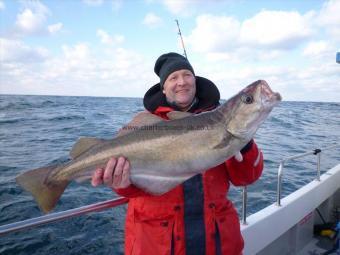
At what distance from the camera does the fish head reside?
2984 millimetres

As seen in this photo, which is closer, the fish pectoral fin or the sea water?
the fish pectoral fin

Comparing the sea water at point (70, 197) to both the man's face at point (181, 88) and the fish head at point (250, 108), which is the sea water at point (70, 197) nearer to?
the man's face at point (181, 88)

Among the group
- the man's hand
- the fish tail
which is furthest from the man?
the fish tail

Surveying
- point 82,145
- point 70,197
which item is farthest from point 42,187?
point 70,197

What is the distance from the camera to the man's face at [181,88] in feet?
12.0

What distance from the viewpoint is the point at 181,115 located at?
3.25 m

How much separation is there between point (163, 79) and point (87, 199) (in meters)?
7.74

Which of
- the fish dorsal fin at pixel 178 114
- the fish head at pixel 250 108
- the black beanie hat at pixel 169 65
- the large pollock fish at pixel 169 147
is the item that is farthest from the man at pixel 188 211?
the black beanie hat at pixel 169 65

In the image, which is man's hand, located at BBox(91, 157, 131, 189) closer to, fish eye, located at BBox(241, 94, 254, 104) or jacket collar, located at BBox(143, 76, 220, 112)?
jacket collar, located at BBox(143, 76, 220, 112)

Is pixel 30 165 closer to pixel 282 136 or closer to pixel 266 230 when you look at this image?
pixel 266 230

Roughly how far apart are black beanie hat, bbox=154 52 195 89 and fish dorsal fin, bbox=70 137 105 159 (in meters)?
1.14

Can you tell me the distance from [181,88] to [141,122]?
2.11 ft

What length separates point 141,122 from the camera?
336cm

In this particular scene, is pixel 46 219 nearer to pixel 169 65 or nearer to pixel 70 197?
pixel 169 65
